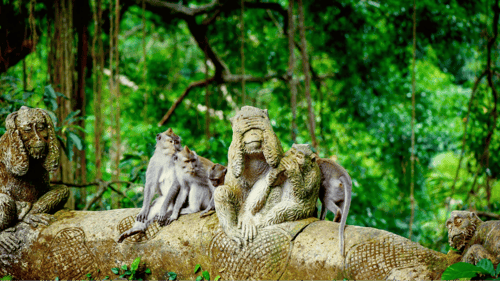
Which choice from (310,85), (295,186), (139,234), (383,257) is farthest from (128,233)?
(310,85)

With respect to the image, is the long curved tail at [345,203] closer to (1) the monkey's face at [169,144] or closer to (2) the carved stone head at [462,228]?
(2) the carved stone head at [462,228]

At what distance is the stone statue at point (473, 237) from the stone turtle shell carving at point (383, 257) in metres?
0.17

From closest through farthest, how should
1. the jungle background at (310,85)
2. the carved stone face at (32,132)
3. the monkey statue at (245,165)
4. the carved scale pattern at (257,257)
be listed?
the carved scale pattern at (257,257) < the monkey statue at (245,165) < the carved stone face at (32,132) < the jungle background at (310,85)

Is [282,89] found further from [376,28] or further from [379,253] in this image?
[379,253]

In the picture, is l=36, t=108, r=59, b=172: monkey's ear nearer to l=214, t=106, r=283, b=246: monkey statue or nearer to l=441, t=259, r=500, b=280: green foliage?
l=214, t=106, r=283, b=246: monkey statue

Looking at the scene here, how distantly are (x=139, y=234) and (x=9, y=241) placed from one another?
1041 millimetres

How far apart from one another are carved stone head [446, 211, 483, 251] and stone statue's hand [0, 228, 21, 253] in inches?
124

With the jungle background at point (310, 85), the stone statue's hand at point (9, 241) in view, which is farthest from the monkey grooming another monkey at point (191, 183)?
the jungle background at point (310, 85)

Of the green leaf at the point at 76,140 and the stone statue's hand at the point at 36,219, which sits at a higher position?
the green leaf at the point at 76,140

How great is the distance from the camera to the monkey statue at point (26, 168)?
3557mm

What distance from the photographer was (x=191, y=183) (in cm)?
368

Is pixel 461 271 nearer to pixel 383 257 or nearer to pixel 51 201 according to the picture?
pixel 383 257

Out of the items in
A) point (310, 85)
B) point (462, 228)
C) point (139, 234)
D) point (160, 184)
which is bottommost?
point (139, 234)

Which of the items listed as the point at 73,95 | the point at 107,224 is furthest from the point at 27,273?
the point at 73,95
